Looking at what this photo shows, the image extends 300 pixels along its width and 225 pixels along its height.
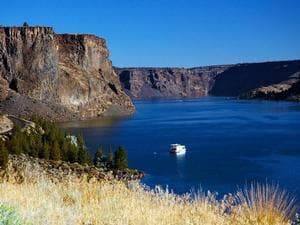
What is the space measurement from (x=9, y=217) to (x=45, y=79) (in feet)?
469

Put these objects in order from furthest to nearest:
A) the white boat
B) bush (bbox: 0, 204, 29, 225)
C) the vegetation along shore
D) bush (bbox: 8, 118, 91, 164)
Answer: the white boat, bush (bbox: 8, 118, 91, 164), the vegetation along shore, bush (bbox: 0, 204, 29, 225)

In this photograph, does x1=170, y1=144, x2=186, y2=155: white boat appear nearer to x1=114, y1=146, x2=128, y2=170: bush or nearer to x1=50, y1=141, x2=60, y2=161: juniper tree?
x1=114, y1=146, x2=128, y2=170: bush

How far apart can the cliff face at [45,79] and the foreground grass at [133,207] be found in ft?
403

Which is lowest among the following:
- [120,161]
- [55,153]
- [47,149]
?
[120,161]

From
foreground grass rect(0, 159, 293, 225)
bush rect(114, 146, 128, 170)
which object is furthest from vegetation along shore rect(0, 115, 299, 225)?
bush rect(114, 146, 128, 170)

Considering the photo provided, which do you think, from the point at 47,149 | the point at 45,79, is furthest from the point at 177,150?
the point at 45,79

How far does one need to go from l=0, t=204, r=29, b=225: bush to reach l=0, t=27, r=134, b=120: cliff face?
125 metres

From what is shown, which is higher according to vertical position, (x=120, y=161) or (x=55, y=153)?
(x=55, y=153)

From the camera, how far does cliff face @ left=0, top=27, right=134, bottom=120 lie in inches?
5448

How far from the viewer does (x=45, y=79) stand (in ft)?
477

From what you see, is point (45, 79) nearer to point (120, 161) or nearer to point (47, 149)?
point (120, 161)

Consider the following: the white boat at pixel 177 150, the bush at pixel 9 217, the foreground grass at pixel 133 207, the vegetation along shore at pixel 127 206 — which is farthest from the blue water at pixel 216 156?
the bush at pixel 9 217

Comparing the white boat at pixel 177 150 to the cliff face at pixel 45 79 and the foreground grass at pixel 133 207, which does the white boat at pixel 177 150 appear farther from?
the cliff face at pixel 45 79

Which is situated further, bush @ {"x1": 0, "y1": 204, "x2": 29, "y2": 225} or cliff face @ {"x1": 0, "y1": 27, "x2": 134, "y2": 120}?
cliff face @ {"x1": 0, "y1": 27, "x2": 134, "y2": 120}
